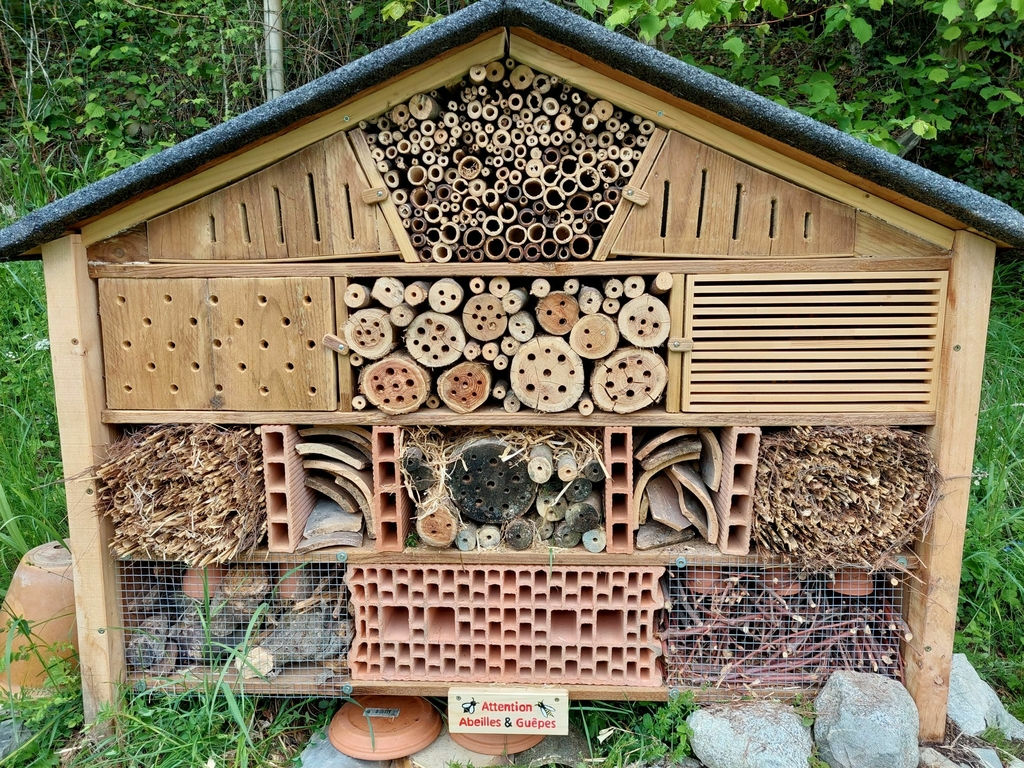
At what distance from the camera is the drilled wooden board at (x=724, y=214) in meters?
2.64

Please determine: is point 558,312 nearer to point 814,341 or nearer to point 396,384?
point 396,384

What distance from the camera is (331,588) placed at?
3086 millimetres

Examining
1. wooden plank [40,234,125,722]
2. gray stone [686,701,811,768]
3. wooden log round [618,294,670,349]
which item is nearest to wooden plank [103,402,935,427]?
wooden log round [618,294,670,349]

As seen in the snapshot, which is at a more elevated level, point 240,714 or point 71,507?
point 71,507

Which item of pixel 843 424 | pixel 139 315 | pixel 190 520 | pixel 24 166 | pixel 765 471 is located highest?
pixel 24 166

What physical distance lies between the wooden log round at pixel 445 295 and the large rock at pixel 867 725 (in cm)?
240

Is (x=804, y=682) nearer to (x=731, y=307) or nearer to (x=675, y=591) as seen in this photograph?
(x=675, y=591)

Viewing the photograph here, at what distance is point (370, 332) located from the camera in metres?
2.74

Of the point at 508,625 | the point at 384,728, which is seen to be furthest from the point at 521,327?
the point at 384,728

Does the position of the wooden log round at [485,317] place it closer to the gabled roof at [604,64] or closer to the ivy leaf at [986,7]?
the gabled roof at [604,64]

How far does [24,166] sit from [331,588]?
16.2 ft

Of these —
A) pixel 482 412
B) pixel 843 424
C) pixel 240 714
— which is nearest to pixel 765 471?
pixel 843 424

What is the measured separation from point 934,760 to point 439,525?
7.90 feet

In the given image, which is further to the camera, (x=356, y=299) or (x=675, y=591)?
(x=675, y=591)
